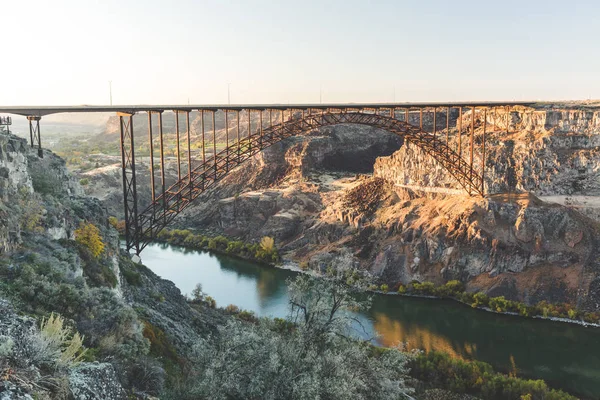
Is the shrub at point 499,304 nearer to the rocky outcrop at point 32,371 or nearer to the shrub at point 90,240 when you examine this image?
the shrub at point 90,240

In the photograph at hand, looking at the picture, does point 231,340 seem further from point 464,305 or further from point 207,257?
point 207,257

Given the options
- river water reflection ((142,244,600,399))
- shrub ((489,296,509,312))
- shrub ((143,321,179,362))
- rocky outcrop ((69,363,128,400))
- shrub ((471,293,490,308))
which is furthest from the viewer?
shrub ((471,293,490,308))

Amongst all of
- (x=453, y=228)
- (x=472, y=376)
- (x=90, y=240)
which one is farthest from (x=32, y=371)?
(x=453, y=228)

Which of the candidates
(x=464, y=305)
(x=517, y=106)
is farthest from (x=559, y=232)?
(x=517, y=106)

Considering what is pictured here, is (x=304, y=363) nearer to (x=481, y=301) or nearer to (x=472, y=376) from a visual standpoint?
(x=472, y=376)

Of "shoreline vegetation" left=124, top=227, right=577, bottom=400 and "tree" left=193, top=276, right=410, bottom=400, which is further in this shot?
"shoreline vegetation" left=124, top=227, right=577, bottom=400

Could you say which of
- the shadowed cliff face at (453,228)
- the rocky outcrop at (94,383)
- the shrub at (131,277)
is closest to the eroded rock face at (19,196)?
the shrub at (131,277)

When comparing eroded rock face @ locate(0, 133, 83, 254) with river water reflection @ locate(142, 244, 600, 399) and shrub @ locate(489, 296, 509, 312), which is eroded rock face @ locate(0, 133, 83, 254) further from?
shrub @ locate(489, 296, 509, 312)

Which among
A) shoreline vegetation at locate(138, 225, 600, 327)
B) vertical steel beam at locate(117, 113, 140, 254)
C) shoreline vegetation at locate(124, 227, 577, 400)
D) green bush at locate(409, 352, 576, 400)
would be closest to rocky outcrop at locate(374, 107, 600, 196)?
shoreline vegetation at locate(138, 225, 600, 327)
